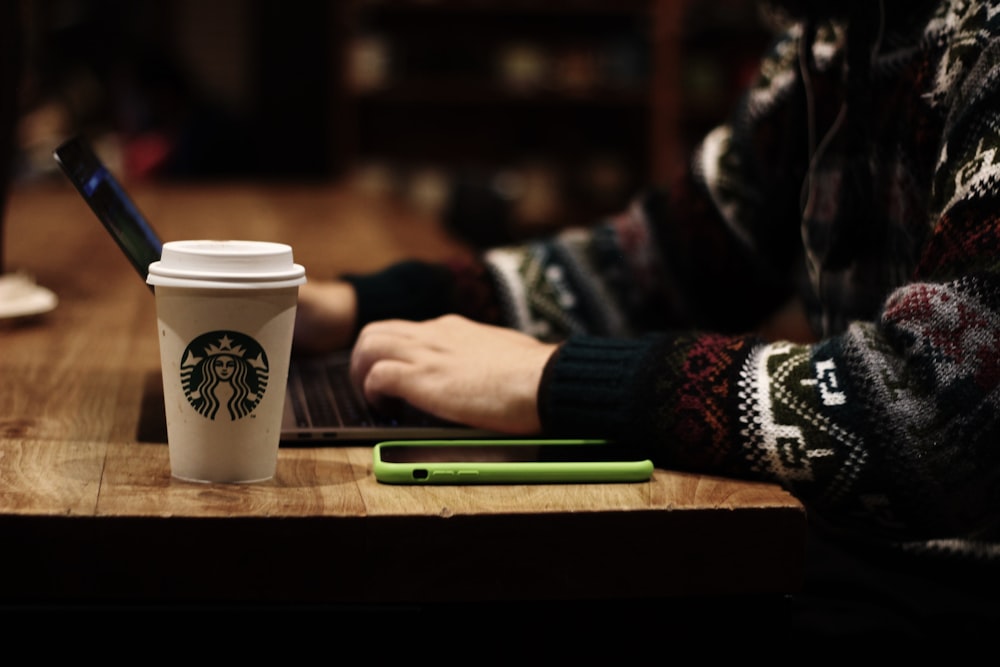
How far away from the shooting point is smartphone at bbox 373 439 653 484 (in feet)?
2.44

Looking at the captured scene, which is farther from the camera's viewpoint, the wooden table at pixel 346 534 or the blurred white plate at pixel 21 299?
the blurred white plate at pixel 21 299

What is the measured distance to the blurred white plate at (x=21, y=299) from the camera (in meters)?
1.27

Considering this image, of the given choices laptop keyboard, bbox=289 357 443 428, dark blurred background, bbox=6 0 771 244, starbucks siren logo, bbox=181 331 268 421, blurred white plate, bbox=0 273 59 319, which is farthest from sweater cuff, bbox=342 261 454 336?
dark blurred background, bbox=6 0 771 244

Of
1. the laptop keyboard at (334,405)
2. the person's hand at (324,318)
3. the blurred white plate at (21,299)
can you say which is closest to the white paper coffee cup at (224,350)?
the laptop keyboard at (334,405)

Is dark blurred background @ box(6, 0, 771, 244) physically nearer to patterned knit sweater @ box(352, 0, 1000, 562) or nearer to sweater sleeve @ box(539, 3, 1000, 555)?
patterned knit sweater @ box(352, 0, 1000, 562)

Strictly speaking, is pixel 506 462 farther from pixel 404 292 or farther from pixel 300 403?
pixel 404 292

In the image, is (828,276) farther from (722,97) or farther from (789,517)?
(722,97)

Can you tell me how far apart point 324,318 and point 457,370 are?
333mm

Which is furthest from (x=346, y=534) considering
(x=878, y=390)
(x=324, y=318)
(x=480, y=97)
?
(x=480, y=97)

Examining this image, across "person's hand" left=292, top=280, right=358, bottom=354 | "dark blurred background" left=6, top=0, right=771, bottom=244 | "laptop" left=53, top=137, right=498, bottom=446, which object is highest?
"laptop" left=53, top=137, right=498, bottom=446

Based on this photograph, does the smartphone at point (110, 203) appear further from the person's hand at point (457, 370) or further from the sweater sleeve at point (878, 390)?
the sweater sleeve at point (878, 390)

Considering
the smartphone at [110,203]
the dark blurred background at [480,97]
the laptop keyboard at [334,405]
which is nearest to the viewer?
the smartphone at [110,203]

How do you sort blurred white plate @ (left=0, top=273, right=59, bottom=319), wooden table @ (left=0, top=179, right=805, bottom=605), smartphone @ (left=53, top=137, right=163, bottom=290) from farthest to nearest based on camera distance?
blurred white plate @ (left=0, top=273, right=59, bottom=319), smartphone @ (left=53, top=137, right=163, bottom=290), wooden table @ (left=0, top=179, right=805, bottom=605)

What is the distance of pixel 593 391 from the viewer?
2.69 feet
